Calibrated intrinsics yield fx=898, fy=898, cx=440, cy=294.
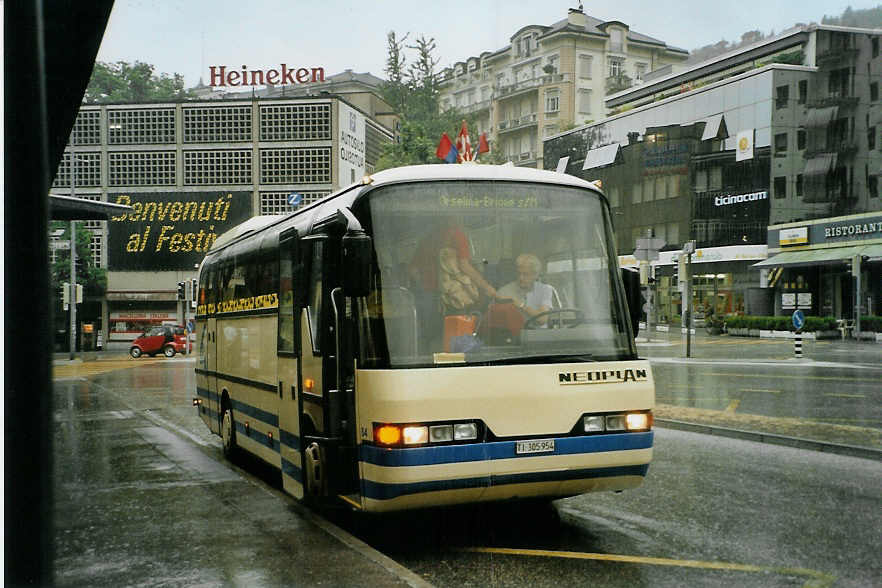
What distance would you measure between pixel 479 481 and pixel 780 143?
157 feet

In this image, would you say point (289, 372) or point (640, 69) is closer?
point (289, 372)

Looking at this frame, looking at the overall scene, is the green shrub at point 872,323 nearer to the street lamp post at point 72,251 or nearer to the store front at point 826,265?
the store front at point 826,265

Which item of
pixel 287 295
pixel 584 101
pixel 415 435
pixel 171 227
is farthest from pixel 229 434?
pixel 584 101

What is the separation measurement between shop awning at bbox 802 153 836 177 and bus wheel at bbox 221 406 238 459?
143ft

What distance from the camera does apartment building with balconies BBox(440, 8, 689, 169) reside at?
126 feet

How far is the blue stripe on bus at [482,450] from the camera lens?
248 inches

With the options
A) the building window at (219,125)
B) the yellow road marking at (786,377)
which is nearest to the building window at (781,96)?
the building window at (219,125)

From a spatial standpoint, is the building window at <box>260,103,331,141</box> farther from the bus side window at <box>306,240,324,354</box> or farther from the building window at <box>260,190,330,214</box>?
the bus side window at <box>306,240,324,354</box>

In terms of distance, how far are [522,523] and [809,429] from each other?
6.68 m

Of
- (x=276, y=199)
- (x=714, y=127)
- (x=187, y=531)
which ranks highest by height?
(x=714, y=127)

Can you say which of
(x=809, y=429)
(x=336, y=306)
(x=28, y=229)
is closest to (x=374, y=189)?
(x=336, y=306)

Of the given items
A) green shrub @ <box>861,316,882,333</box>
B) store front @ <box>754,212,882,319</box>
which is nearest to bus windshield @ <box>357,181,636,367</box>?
green shrub @ <box>861,316,882,333</box>

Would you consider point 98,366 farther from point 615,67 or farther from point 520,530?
point 615,67

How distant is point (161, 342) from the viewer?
41.1m
